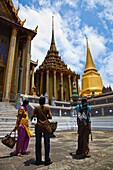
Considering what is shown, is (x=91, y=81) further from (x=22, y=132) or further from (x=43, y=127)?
(x=43, y=127)

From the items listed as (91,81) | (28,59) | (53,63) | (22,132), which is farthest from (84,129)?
(91,81)

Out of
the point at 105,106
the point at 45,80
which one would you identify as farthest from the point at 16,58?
the point at 105,106

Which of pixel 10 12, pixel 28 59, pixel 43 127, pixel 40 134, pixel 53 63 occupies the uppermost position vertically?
pixel 10 12

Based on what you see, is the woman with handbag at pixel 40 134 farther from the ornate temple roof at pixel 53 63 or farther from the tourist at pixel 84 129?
the ornate temple roof at pixel 53 63

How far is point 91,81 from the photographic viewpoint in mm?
30250

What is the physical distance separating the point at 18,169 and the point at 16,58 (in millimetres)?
16446

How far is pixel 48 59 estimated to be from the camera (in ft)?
97.5

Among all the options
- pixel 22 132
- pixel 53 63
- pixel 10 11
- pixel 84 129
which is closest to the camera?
pixel 84 129

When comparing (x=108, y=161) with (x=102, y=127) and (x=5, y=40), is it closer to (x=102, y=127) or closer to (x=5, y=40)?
(x=102, y=127)

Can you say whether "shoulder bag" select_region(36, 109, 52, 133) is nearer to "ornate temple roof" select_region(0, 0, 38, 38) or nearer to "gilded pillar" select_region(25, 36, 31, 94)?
"gilded pillar" select_region(25, 36, 31, 94)

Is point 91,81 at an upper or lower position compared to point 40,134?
upper

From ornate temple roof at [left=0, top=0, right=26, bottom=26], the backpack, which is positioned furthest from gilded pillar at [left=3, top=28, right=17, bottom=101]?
the backpack

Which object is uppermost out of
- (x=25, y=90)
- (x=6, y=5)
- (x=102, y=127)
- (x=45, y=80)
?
(x=6, y=5)

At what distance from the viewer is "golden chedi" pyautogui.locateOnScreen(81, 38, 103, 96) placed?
93.7ft
